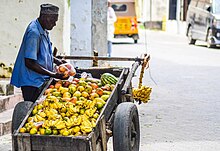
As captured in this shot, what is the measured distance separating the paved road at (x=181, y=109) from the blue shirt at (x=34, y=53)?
1.19 metres

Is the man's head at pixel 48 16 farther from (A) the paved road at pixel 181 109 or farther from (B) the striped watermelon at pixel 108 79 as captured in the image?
(A) the paved road at pixel 181 109

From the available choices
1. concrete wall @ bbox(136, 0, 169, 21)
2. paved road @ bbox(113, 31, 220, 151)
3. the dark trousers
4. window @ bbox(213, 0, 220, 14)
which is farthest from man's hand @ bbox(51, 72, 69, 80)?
concrete wall @ bbox(136, 0, 169, 21)

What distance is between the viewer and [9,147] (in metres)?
7.23

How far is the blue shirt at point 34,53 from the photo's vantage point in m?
6.25

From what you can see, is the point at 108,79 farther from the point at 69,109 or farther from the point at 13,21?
the point at 13,21

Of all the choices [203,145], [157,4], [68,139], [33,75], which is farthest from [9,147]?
[157,4]

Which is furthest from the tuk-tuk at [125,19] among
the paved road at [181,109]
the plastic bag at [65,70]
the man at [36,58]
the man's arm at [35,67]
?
the man's arm at [35,67]

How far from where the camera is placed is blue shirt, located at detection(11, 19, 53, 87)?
20.5 feet

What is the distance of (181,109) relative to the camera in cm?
1023

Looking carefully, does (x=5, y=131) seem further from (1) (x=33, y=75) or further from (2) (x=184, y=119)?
(2) (x=184, y=119)

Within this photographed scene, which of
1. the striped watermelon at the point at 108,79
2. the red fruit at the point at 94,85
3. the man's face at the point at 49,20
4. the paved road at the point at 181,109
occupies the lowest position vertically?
the paved road at the point at 181,109

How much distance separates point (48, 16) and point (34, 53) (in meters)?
0.46

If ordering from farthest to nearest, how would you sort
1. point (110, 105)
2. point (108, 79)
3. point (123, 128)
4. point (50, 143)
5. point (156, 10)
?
point (156, 10), point (108, 79), point (110, 105), point (123, 128), point (50, 143)

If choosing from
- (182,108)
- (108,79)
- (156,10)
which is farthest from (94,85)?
(156,10)
